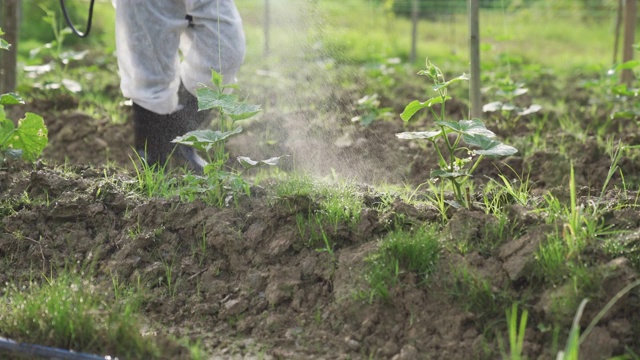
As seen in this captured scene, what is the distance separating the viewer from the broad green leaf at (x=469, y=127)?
100 inches

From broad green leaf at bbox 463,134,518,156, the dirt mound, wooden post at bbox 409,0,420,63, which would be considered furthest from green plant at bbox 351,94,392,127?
wooden post at bbox 409,0,420,63

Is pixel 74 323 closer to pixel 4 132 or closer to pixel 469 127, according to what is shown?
pixel 4 132

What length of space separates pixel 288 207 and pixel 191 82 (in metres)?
1.08

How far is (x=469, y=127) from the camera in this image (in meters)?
2.61

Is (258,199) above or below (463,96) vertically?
above

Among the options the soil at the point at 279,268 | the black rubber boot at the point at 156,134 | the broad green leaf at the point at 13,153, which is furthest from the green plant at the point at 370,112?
the broad green leaf at the point at 13,153

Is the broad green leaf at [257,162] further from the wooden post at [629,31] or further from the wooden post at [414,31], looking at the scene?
the wooden post at [414,31]

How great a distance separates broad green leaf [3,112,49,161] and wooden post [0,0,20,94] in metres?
0.95

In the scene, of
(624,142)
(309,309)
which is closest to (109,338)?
(309,309)

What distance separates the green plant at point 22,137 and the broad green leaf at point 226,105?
26.3 inches

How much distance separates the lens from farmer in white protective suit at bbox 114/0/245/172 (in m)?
3.31

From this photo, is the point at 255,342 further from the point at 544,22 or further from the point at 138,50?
the point at 544,22

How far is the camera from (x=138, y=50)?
3342 mm

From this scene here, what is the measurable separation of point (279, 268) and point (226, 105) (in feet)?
1.90
